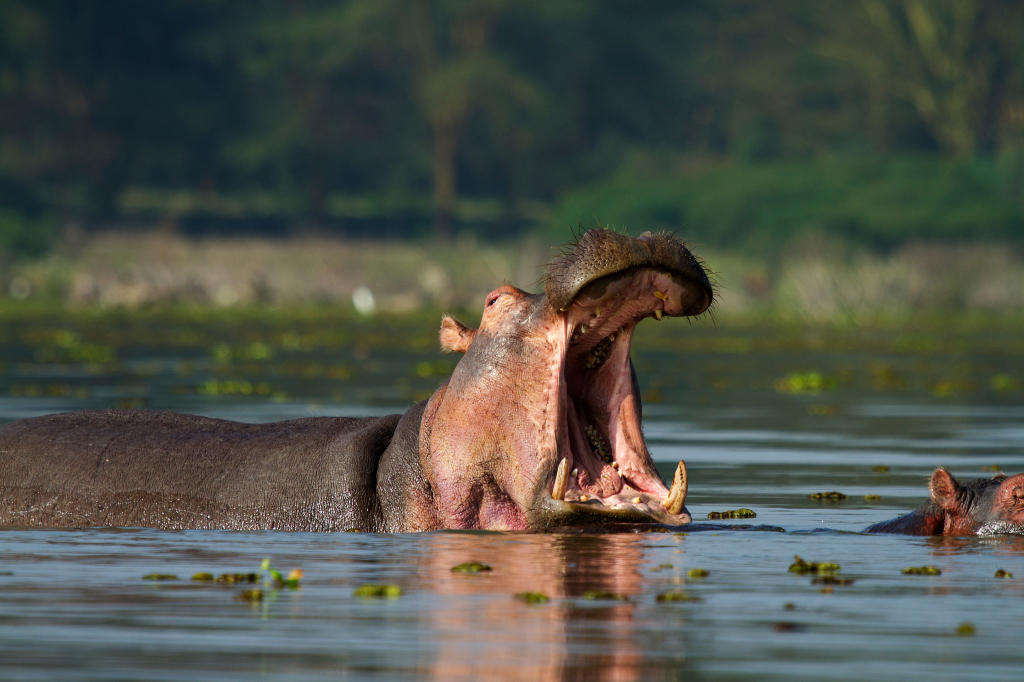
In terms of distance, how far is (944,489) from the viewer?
8.91 m

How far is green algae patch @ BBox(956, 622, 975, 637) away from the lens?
6645 millimetres

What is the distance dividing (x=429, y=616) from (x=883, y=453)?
7.18m

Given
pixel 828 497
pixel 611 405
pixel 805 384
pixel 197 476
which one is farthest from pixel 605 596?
pixel 805 384

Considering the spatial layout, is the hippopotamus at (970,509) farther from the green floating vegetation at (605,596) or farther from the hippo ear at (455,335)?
the green floating vegetation at (605,596)

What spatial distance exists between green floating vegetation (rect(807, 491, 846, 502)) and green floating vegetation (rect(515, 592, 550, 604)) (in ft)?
12.4

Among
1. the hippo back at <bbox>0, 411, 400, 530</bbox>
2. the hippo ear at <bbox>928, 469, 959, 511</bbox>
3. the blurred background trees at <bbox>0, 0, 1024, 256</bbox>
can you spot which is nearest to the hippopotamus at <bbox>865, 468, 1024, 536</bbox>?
the hippo ear at <bbox>928, 469, 959, 511</bbox>

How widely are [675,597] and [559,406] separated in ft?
4.33

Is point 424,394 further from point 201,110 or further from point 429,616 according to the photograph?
point 201,110

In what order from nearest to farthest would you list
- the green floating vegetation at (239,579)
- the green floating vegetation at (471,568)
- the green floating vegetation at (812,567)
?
the green floating vegetation at (239,579), the green floating vegetation at (471,568), the green floating vegetation at (812,567)

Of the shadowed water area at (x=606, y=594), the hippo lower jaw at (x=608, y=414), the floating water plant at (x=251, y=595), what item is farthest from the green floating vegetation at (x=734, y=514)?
the floating water plant at (x=251, y=595)

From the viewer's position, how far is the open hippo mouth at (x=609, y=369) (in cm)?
821

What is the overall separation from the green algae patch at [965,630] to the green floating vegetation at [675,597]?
92 cm

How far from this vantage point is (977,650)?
6367mm

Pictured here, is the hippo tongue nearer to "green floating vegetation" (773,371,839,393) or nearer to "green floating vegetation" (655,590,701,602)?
"green floating vegetation" (655,590,701,602)
